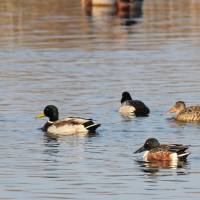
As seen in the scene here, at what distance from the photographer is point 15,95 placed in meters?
37.7

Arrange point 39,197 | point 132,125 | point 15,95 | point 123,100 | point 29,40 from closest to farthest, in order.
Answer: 1. point 39,197
2. point 132,125
3. point 123,100
4. point 15,95
5. point 29,40

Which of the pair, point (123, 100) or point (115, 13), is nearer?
point (123, 100)

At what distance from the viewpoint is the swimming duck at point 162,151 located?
85.8ft

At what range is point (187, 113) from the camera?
32.5 metres

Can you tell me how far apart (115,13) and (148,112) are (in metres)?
49.9

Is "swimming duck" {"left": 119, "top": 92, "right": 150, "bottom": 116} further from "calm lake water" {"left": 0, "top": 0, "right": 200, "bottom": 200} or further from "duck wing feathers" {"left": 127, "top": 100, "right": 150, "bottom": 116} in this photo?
"calm lake water" {"left": 0, "top": 0, "right": 200, "bottom": 200}

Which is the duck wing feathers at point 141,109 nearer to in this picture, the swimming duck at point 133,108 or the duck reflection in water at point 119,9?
the swimming duck at point 133,108

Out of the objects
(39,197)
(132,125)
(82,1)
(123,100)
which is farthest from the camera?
(82,1)

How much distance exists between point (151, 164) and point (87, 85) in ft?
45.1

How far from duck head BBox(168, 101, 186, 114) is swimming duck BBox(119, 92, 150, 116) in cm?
70

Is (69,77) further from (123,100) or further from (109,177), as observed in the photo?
(109,177)

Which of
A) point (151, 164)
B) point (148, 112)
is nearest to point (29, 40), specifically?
point (148, 112)

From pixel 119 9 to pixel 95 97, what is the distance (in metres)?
49.5

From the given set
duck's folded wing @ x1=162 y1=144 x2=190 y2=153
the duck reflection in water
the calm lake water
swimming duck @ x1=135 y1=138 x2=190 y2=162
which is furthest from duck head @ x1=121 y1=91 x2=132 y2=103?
the duck reflection in water
